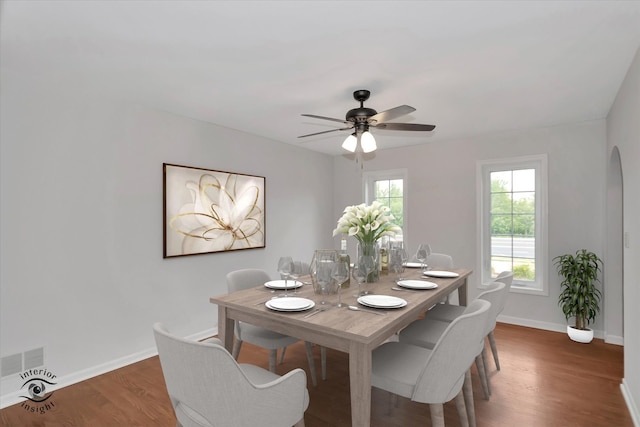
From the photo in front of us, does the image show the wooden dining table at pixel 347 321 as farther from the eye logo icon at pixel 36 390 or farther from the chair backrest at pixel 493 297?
the eye logo icon at pixel 36 390

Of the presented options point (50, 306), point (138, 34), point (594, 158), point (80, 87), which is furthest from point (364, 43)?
point (594, 158)

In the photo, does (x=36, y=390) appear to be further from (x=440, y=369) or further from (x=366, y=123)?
(x=366, y=123)

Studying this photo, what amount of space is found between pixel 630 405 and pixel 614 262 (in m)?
1.65

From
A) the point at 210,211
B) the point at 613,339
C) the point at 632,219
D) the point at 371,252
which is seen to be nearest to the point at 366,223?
the point at 371,252

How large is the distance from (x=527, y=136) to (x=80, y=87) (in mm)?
4511

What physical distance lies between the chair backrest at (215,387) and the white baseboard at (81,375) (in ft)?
6.45

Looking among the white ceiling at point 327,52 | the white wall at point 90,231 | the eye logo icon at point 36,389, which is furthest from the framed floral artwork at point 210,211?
the eye logo icon at point 36,389

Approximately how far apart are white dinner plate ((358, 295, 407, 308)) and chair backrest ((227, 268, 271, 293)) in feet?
3.47

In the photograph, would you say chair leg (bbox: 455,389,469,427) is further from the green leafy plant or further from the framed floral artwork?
the framed floral artwork

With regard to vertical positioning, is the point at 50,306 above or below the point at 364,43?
below

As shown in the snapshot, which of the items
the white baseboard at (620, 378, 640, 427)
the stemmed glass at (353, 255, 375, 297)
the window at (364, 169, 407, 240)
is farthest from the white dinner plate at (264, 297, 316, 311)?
the window at (364, 169, 407, 240)

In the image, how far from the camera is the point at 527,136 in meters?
3.94

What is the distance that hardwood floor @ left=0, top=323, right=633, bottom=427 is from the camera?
2.12m

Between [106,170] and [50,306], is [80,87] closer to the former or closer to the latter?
[106,170]
